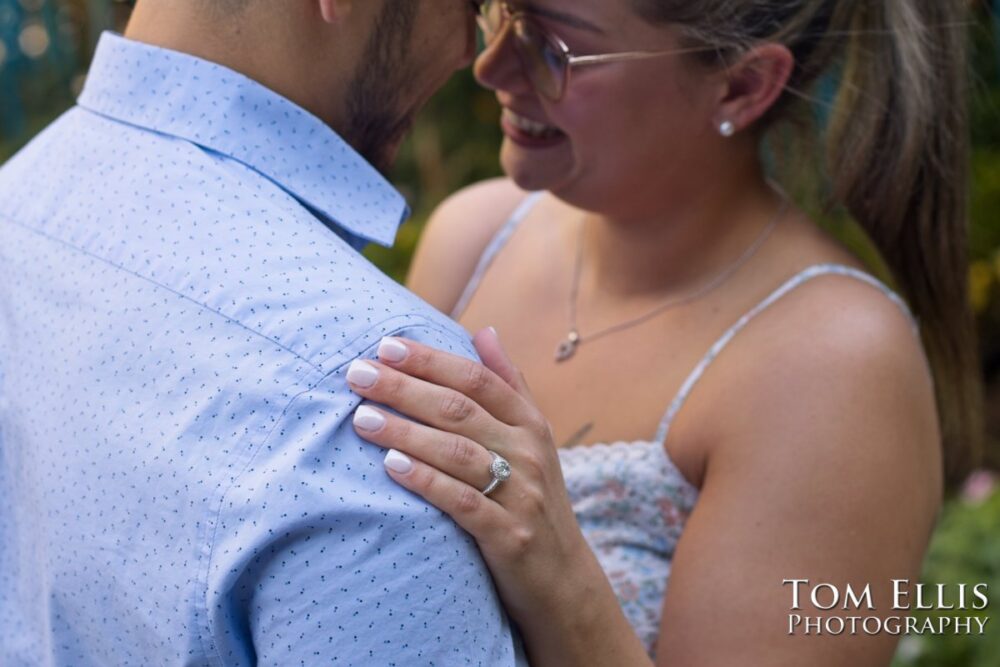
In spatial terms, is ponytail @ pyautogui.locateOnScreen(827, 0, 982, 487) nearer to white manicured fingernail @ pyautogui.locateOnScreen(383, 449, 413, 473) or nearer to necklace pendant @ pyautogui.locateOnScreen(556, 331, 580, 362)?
necklace pendant @ pyautogui.locateOnScreen(556, 331, 580, 362)

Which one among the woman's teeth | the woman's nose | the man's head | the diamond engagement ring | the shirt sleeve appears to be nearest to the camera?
the shirt sleeve

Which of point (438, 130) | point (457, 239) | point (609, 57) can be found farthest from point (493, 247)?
point (438, 130)

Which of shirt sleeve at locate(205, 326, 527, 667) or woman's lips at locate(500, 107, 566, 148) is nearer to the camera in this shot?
shirt sleeve at locate(205, 326, 527, 667)

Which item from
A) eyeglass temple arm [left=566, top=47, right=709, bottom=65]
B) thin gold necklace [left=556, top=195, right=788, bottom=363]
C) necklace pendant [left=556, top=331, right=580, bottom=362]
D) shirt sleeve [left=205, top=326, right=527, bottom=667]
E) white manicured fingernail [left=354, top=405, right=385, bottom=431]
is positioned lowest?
necklace pendant [left=556, top=331, right=580, bottom=362]

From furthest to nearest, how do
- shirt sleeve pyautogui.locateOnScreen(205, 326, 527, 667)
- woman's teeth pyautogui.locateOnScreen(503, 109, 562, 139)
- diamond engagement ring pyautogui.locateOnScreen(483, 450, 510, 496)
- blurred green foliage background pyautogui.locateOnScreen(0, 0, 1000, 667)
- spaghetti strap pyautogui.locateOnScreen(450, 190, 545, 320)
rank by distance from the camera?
1. blurred green foliage background pyautogui.locateOnScreen(0, 0, 1000, 667)
2. spaghetti strap pyautogui.locateOnScreen(450, 190, 545, 320)
3. woman's teeth pyautogui.locateOnScreen(503, 109, 562, 139)
4. diamond engagement ring pyautogui.locateOnScreen(483, 450, 510, 496)
5. shirt sleeve pyautogui.locateOnScreen(205, 326, 527, 667)

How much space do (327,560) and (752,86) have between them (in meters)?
1.31

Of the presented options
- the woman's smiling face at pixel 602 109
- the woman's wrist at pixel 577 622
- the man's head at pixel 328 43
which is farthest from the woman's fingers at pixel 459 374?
the woman's smiling face at pixel 602 109

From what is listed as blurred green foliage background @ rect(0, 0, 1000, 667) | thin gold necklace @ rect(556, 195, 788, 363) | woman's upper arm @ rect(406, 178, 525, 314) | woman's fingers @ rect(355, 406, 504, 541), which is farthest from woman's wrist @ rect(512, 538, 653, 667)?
blurred green foliage background @ rect(0, 0, 1000, 667)

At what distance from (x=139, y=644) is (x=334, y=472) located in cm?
32

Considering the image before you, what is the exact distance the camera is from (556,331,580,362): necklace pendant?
92.7 inches

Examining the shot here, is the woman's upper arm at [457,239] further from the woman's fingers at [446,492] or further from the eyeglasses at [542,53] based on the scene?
the woman's fingers at [446,492]

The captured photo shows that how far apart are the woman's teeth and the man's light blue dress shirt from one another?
2.35ft

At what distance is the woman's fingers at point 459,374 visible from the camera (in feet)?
4.25

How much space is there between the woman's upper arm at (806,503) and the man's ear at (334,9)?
3.01 ft
